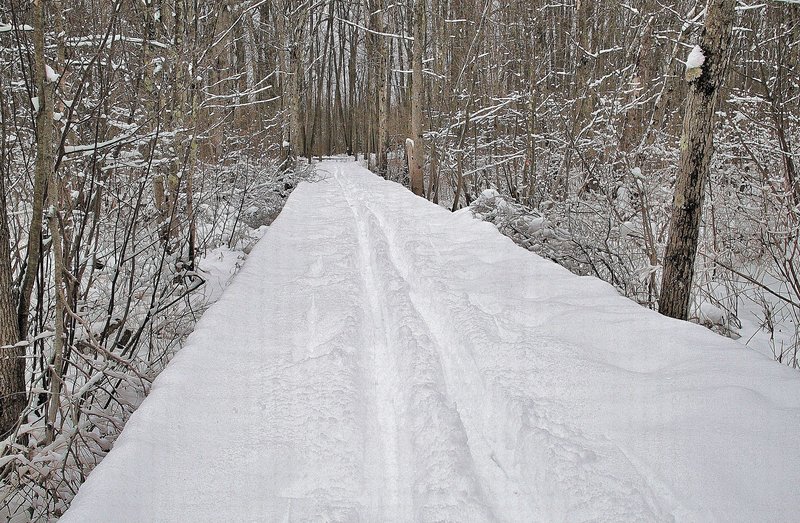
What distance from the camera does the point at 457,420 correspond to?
103 inches

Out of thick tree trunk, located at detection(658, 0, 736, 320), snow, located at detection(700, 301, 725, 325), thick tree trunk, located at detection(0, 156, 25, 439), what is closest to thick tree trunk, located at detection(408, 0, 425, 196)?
snow, located at detection(700, 301, 725, 325)

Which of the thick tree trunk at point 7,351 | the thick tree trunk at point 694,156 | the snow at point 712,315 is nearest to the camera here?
the thick tree trunk at point 7,351

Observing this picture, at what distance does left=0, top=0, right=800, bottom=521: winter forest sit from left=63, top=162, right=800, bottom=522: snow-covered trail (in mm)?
576

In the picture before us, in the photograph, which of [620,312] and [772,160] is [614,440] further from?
[772,160]

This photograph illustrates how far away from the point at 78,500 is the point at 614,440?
2267mm

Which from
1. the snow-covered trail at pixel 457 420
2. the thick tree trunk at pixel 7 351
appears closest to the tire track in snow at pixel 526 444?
the snow-covered trail at pixel 457 420

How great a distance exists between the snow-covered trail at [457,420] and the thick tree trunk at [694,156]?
1.98ft

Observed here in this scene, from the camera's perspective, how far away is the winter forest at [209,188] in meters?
2.76

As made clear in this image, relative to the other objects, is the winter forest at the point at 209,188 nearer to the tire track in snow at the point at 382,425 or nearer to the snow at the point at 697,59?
the snow at the point at 697,59

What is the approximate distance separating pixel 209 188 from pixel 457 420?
7.51m

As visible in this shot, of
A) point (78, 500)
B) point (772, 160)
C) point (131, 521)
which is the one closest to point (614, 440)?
point (131, 521)

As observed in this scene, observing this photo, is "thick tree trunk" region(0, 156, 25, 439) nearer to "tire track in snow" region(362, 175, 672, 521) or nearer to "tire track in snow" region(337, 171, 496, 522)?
"tire track in snow" region(337, 171, 496, 522)

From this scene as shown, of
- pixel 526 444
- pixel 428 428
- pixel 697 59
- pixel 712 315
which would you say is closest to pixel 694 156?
pixel 697 59

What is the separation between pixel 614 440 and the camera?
241cm
